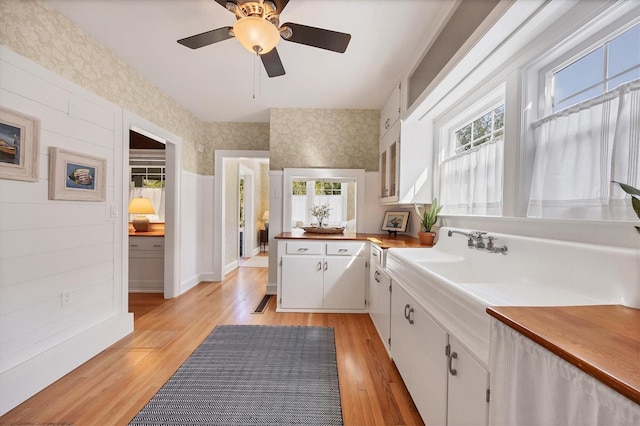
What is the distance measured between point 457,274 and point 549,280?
0.58 meters

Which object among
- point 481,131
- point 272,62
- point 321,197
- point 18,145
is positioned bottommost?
point 321,197

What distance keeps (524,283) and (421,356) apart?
2.05 ft

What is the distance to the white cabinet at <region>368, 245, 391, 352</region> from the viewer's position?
79.6 inches

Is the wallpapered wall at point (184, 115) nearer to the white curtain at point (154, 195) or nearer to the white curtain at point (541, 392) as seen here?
the white curtain at point (154, 195)

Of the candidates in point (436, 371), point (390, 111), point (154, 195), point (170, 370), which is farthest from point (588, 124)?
point (154, 195)

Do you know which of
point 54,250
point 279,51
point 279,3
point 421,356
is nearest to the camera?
point 421,356

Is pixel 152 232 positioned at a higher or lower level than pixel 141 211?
lower

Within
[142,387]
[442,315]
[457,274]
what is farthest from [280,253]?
[442,315]

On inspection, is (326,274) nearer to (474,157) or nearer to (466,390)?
(474,157)

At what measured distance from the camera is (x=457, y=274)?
5.42 feet

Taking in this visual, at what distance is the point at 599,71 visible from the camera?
3.58ft

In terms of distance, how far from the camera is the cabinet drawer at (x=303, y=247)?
9.32 feet

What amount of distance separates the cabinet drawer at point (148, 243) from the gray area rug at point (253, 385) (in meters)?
1.87

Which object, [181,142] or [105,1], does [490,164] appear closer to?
[105,1]
